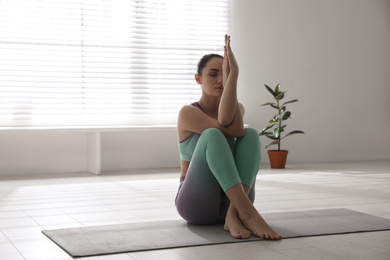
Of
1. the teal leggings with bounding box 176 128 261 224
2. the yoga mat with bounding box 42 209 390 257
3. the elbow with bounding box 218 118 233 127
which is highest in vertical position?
the elbow with bounding box 218 118 233 127

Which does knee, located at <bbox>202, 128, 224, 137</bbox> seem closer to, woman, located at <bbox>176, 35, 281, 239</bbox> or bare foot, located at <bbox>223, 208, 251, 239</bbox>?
woman, located at <bbox>176, 35, 281, 239</bbox>

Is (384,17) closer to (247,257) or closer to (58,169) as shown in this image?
(58,169)

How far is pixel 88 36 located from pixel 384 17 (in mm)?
3559

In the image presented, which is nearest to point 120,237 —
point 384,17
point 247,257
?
point 247,257

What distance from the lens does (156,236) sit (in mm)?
2641

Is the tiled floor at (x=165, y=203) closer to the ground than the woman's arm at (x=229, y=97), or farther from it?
closer to the ground

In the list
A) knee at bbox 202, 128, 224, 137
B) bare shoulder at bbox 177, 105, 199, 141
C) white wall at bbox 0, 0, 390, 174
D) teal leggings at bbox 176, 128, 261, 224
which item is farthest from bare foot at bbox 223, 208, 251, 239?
white wall at bbox 0, 0, 390, 174

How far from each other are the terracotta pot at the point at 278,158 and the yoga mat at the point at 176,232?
2.86 meters

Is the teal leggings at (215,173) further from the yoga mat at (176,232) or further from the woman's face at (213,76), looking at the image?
the woman's face at (213,76)

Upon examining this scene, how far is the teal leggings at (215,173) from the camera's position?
2578 mm

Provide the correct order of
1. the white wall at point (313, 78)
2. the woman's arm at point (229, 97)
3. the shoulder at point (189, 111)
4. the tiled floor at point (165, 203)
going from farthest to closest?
the white wall at point (313, 78) < the shoulder at point (189, 111) < the woman's arm at point (229, 97) < the tiled floor at point (165, 203)

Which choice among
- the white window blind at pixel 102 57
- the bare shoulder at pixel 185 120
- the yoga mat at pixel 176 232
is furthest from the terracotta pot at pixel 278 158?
the bare shoulder at pixel 185 120

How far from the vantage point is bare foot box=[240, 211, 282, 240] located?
2541mm

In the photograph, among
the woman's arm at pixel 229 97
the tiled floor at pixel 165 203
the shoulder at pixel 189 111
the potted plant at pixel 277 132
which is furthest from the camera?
the potted plant at pixel 277 132
